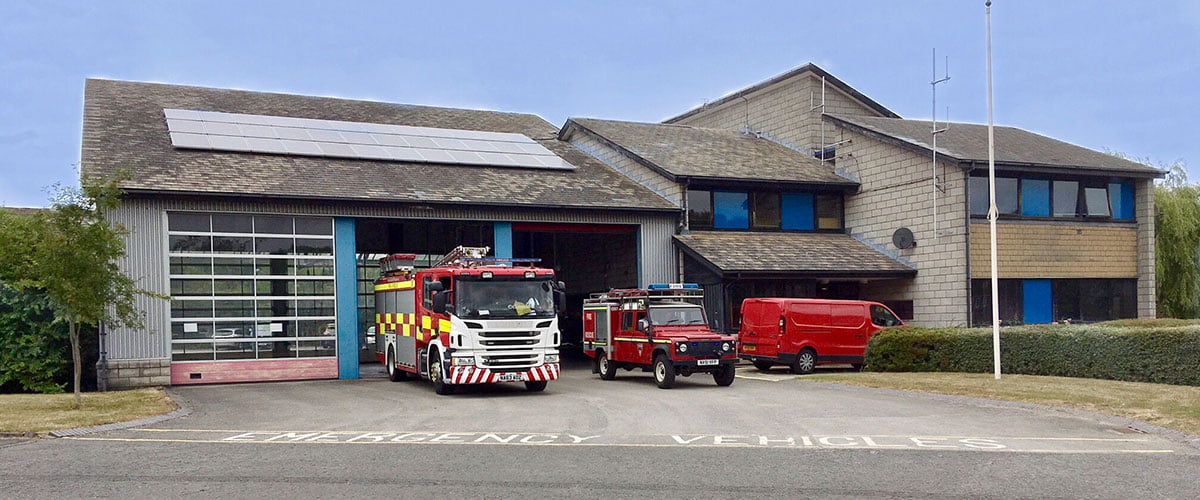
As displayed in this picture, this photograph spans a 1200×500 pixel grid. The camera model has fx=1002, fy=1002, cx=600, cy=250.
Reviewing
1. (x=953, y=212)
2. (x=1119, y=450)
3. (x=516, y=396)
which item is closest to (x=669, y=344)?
(x=516, y=396)

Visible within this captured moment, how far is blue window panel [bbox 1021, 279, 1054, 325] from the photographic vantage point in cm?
2903

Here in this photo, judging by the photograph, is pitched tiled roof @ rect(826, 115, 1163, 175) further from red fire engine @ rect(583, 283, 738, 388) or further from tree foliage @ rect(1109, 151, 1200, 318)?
red fire engine @ rect(583, 283, 738, 388)

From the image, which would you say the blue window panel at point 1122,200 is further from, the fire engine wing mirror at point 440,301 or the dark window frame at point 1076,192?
the fire engine wing mirror at point 440,301

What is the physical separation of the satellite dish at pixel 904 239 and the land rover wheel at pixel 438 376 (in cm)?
1562

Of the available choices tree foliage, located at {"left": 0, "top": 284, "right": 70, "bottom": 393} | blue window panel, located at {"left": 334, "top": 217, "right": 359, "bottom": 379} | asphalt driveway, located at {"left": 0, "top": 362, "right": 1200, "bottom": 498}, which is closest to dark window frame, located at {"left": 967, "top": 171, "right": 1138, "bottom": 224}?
asphalt driveway, located at {"left": 0, "top": 362, "right": 1200, "bottom": 498}

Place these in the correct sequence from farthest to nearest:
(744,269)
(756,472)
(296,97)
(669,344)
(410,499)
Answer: (296,97)
(744,269)
(669,344)
(756,472)
(410,499)

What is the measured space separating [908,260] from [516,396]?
592 inches

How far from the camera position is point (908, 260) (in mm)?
29453

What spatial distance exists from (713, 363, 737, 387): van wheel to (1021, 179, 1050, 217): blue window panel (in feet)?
42.9

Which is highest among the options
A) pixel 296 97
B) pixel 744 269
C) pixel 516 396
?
pixel 296 97

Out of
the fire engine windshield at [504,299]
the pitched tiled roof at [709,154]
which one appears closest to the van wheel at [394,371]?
the fire engine windshield at [504,299]

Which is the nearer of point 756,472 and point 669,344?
point 756,472

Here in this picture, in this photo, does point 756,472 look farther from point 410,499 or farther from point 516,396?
point 516,396

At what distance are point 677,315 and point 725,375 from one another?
1.65 metres
